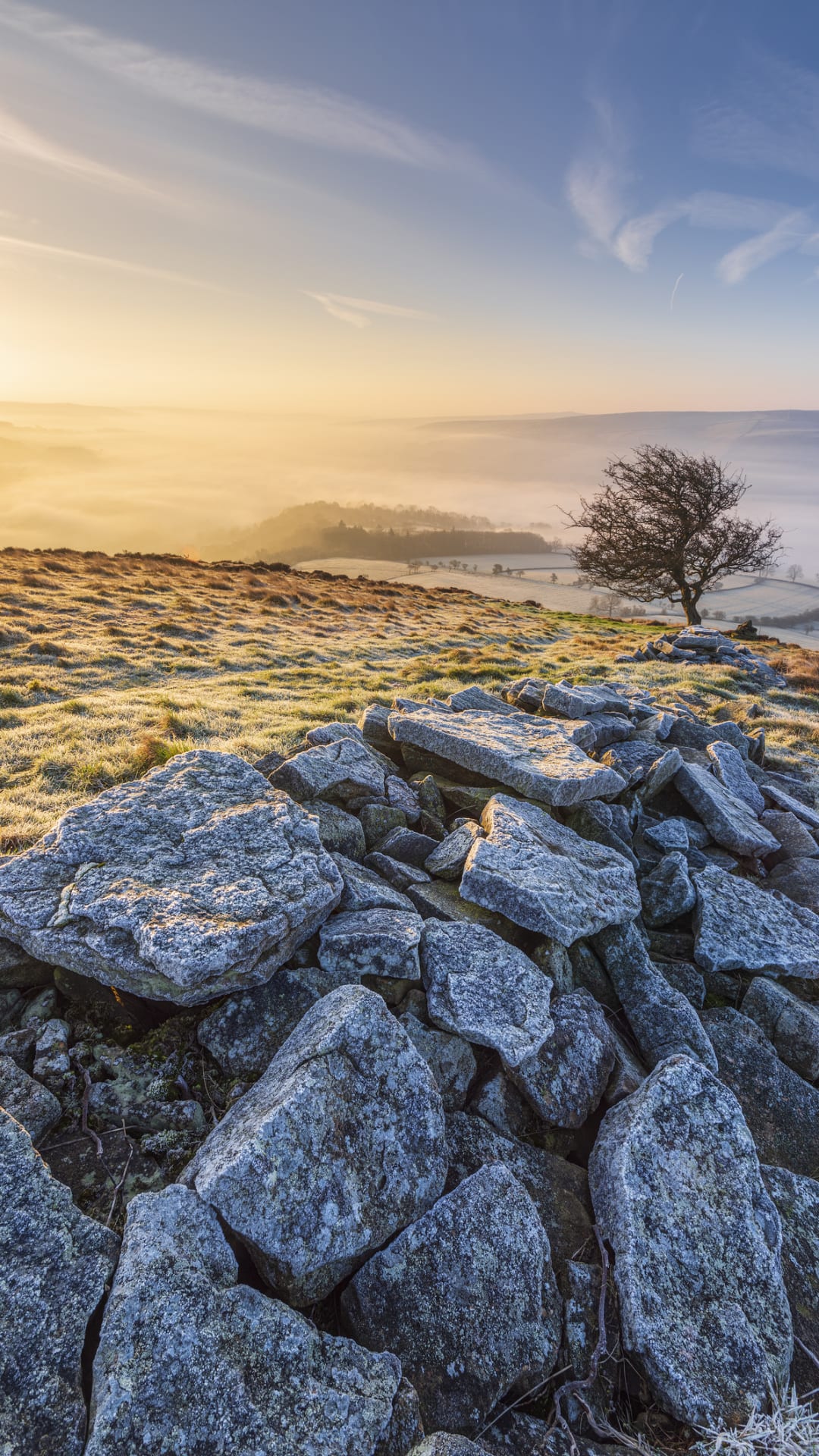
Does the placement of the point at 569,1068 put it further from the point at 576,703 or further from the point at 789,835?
the point at 576,703

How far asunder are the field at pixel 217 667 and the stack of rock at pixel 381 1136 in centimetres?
282

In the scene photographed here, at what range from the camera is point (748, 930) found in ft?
21.5

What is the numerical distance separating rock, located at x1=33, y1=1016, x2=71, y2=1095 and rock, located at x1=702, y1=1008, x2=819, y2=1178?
195 inches

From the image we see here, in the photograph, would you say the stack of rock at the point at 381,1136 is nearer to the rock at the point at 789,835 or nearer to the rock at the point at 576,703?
the rock at the point at 789,835

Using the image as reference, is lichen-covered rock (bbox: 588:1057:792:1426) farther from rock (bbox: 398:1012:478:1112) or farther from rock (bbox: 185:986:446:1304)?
rock (bbox: 185:986:446:1304)

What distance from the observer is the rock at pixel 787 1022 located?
5645 millimetres

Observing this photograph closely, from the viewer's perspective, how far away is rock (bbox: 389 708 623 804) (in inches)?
283

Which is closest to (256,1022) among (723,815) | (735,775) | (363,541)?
(723,815)

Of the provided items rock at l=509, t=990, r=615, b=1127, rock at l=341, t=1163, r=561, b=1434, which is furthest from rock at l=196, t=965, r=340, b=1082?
rock at l=509, t=990, r=615, b=1127

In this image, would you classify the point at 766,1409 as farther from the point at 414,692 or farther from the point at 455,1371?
the point at 414,692

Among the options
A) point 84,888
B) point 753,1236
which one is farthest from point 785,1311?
point 84,888

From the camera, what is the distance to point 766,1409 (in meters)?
3.37

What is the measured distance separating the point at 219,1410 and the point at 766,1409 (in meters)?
2.79

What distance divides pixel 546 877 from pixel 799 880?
13.1ft
